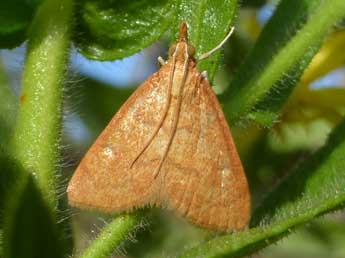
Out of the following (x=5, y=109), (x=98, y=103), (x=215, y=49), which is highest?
(x=215, y=49)

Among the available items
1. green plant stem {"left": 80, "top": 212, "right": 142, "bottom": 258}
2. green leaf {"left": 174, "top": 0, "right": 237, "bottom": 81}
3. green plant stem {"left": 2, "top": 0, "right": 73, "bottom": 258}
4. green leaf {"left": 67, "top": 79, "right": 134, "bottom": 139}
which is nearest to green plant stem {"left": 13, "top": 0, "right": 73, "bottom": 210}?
green plant stem {"left": 2, "top": 0, "right": 73, "bottom": 258}

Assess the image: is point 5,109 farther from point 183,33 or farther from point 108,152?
point 183,33

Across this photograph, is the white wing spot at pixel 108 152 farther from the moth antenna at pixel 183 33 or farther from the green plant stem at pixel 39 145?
the moth antenna at pixel 183 33

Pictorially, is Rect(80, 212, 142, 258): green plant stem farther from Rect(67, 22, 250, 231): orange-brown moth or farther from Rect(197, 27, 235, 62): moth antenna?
Rect(197, 27, 235, 62): moth antenna

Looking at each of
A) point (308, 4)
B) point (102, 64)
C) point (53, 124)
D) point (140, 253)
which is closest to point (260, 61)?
point (308, 4)

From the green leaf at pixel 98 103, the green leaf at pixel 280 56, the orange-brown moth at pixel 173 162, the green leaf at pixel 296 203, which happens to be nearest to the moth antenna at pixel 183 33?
the orange-brown moth at pixel 173 162

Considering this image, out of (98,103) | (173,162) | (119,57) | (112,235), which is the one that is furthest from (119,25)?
(98,103)

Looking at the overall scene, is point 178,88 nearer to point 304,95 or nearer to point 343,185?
point 343,185
